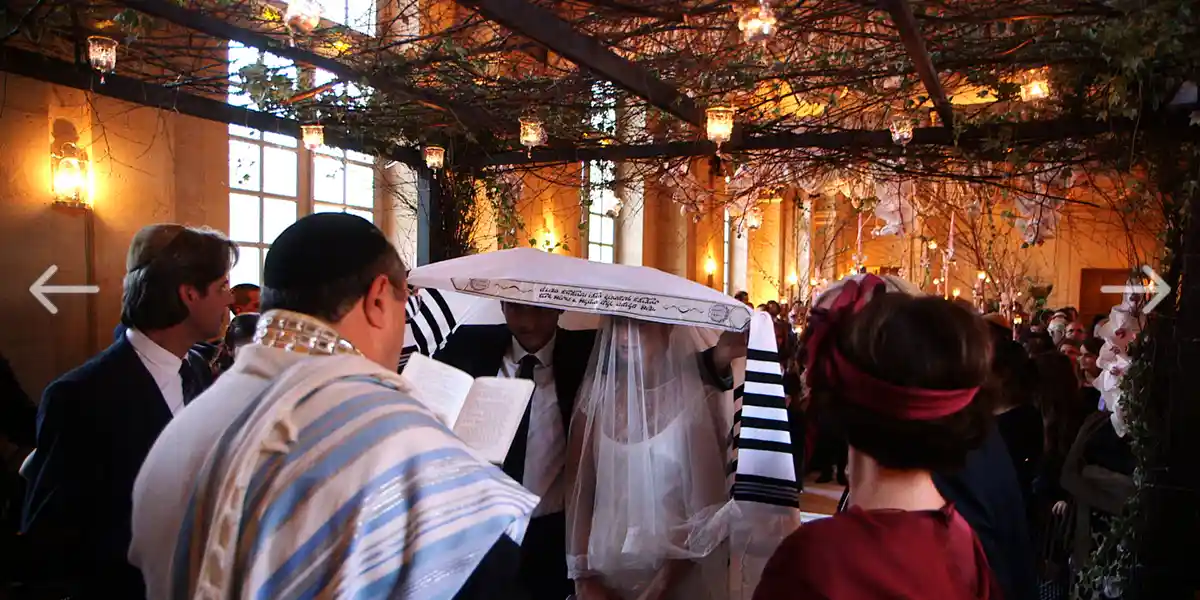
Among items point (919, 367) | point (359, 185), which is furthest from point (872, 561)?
point (359, 185)

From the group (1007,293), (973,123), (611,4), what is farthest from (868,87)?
(1007,293)

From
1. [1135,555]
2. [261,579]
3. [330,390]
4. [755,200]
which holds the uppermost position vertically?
[755,200]

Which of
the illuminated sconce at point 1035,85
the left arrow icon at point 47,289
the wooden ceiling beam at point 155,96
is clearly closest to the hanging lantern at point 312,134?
the wooden ceiling beam at point 155,96

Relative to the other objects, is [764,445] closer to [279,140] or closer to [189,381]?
[189,381]

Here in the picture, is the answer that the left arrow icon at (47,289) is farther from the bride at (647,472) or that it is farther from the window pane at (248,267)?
the bride at (647,472)

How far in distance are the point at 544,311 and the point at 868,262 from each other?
16.9m

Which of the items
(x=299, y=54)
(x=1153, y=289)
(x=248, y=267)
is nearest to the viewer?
(x=1153, y=289)

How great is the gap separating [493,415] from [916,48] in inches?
96.8

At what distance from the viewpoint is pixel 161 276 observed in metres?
1.98

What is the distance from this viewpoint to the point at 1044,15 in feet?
11.0

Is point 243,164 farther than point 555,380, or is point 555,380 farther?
point 243,164

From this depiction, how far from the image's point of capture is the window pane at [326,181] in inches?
311

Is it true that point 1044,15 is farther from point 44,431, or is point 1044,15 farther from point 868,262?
point 868,262

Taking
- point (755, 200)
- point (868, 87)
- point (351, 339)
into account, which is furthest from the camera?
point (755, 200)
